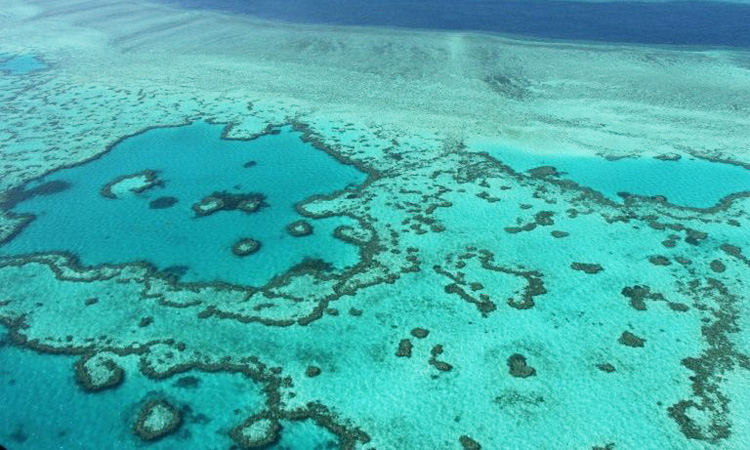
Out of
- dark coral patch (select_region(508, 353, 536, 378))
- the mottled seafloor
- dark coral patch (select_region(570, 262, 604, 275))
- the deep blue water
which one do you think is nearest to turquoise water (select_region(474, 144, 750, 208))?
the mottled seafloor

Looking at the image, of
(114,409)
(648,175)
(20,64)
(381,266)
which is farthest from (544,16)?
(114,409)

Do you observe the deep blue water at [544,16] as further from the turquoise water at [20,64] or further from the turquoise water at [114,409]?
the turquoise water at [114,409]

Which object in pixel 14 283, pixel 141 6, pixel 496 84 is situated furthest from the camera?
pixel 141 6

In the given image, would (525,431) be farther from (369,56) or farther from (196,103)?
(369,56)

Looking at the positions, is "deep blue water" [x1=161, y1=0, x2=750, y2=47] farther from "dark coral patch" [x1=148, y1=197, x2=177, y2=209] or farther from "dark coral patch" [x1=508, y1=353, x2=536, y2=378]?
"dark coral patch" [x1=508, y1=353, x2=536, y2=378]

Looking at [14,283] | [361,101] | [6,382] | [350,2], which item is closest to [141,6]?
[350,2]

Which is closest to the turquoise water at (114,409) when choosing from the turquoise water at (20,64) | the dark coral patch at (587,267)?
the dark coral patch at (587,267)

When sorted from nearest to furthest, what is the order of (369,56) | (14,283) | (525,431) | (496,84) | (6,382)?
(525,431)
(6,382)
(14,283)
(496,84)
(369,56)
